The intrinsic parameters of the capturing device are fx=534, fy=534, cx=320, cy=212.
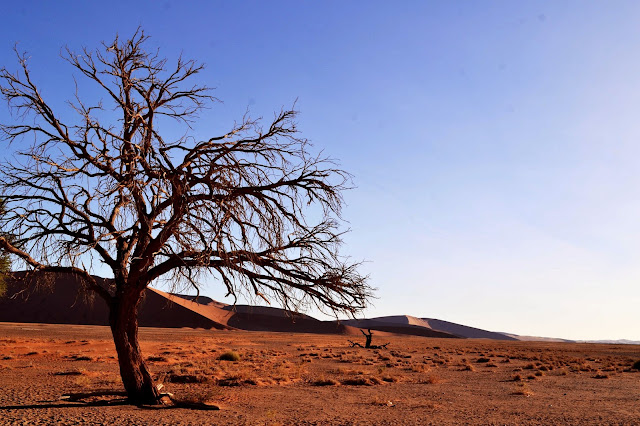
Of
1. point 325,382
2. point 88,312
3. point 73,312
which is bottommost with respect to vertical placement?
point 325,382

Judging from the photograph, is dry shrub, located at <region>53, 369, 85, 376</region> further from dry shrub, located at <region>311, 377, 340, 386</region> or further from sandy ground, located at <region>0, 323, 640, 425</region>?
dry shrub, located at <region>311, 377, 340, 386</region>

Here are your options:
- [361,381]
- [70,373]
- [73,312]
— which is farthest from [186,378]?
[73,312]

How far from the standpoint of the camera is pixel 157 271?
35.7 ft

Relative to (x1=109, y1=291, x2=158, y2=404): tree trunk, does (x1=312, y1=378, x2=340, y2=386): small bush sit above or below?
below

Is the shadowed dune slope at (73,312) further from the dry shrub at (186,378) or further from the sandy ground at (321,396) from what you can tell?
the dry shrub at (186,378)

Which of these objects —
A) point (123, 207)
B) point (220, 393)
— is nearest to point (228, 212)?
point (123, 207)

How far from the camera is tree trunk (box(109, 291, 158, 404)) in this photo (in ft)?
36.6

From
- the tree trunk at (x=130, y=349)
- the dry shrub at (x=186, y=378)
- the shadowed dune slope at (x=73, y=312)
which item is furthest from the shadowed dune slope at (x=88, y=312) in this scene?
the tree trunk at (x=130, y=349)

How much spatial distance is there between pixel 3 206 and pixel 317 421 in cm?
769

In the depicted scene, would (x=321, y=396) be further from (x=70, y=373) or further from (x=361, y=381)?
(x=70, y=373)

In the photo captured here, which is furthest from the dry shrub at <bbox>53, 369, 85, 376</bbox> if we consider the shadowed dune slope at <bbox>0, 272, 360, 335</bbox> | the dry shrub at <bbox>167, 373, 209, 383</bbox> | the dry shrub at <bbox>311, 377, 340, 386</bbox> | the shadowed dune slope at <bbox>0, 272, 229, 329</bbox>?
the shadowed dune slope at <bbox>0, 272, 229, 329</bbox>

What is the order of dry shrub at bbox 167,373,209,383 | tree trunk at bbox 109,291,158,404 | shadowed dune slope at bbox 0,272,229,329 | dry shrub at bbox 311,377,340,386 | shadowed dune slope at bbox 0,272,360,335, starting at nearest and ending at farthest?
tree trunk at bbox 109,291,158,404
dry shrub at bbox 167,373,209,383
dry shrub at bbox 311,377,340,386
shadowed dune slope at bbox 0,272,229,329
shadowed dune slope at bbox 0,272,360,335

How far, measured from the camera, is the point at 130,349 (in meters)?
11.2

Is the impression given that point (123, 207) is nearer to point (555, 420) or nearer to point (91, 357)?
point (555, 420)
